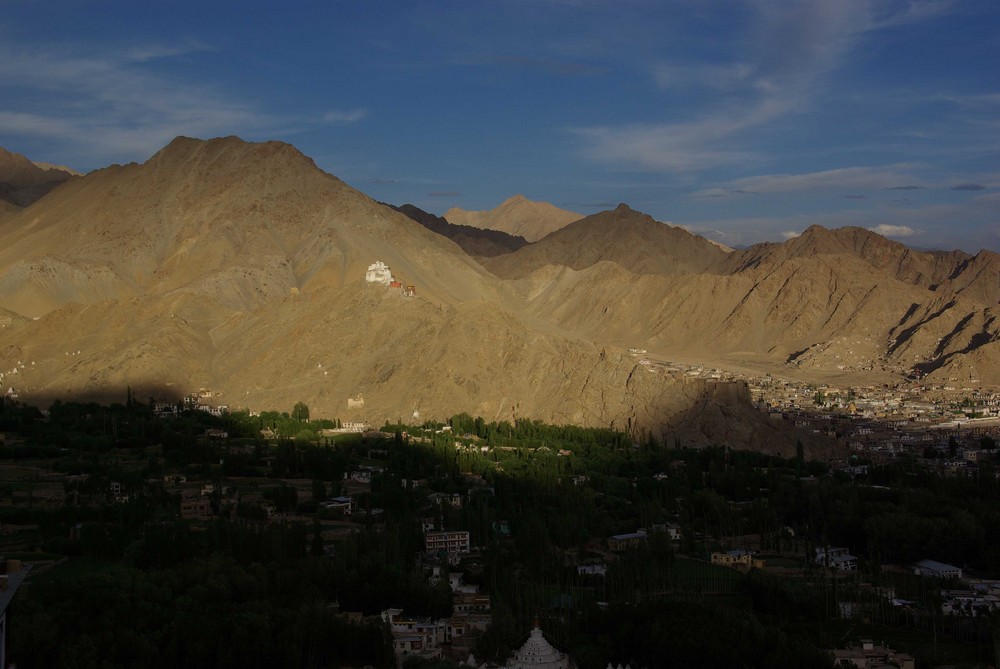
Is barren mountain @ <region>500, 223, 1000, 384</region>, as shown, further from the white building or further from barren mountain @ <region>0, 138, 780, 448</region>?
the white building

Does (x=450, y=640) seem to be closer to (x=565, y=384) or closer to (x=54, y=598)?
(x=54, y=598)

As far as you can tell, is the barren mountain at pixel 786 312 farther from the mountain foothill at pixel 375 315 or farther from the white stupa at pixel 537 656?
the white stupa at pixel 537 656

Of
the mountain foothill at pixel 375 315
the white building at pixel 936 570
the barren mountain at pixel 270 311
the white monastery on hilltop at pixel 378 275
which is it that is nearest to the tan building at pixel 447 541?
the white building at pixel 936 570

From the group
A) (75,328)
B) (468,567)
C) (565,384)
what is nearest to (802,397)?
(565,384)

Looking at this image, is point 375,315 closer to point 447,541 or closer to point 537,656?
point 447,541

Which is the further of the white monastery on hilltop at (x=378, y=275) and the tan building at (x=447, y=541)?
the white monastery on hilltop at (x=378, y=275)

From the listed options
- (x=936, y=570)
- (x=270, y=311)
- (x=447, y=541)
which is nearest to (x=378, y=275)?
(x=270, y=311)

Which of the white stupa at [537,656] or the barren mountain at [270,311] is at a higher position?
the barren mountain at [270,311]
